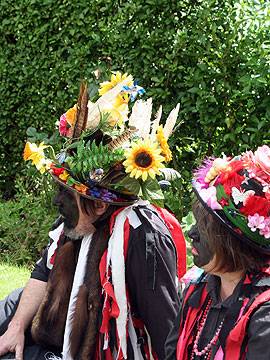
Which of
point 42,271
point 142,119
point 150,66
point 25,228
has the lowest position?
point 42,271

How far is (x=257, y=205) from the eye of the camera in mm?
2367

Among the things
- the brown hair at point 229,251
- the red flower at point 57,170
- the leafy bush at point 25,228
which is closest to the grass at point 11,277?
the leafy bush at point 25,228

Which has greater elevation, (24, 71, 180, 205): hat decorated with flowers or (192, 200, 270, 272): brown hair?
(24, 71, 180, 205): hat decorated with flowers

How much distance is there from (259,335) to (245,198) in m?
0.44

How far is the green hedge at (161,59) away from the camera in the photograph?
17.0 ft

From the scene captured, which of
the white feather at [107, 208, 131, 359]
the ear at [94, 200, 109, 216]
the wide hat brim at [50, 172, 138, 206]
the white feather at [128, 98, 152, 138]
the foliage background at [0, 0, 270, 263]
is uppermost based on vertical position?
the foliage background at [0, 0, 270, 263]

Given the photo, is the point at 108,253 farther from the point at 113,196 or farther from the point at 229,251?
the point at 229,251

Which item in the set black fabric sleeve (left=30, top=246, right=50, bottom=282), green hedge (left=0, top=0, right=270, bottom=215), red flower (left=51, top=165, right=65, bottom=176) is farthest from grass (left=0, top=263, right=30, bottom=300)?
red flower (left=51, top=165, right=65, bottom=176)

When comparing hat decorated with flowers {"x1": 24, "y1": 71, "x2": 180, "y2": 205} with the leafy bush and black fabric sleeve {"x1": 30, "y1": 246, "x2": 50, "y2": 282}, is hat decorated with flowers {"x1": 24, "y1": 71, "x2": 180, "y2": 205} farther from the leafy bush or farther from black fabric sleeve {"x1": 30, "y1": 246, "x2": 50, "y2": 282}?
the leafy bush

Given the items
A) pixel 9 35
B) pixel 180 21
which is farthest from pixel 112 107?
pixel 9 35

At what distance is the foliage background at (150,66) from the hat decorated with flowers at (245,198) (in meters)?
2.48

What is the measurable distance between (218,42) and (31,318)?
270cm

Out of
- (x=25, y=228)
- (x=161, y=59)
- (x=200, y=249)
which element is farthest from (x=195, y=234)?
(x=25, y=228)

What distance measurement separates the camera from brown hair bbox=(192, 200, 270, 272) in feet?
7.98
